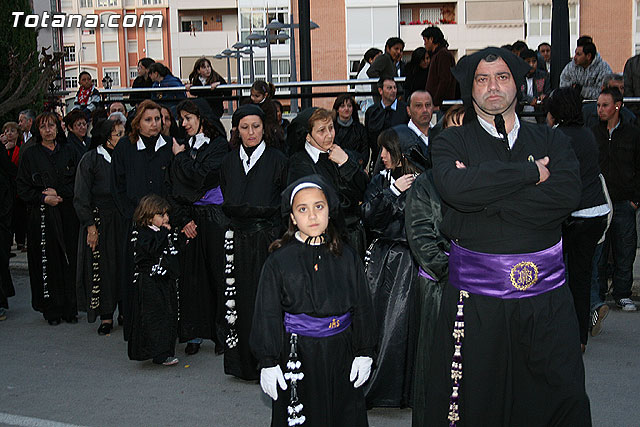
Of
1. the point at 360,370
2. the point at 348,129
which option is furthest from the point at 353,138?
the point at 360,370

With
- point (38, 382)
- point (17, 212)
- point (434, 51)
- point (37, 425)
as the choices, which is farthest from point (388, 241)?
point (17, 212)

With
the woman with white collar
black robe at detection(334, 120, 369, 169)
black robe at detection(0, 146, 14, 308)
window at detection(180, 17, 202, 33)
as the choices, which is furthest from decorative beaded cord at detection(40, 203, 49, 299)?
window at detection(180, 17, 202, 33)

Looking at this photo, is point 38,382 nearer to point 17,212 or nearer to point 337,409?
point 337,409

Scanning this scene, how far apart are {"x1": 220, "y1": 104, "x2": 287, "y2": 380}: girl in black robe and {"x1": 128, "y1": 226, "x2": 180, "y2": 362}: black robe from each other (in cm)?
72

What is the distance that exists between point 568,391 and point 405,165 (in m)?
2.53

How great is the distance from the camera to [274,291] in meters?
4.31

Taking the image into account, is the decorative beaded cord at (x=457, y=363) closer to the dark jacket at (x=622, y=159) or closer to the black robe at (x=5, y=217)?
the dark jacket at (x=622, y=159)

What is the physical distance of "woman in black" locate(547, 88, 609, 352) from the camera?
6348mm

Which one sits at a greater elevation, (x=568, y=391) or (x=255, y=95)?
(x=255, y=95)

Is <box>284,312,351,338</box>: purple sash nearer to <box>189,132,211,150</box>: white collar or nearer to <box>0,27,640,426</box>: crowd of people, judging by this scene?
<box>0,27,640,426</box>: crowd of people

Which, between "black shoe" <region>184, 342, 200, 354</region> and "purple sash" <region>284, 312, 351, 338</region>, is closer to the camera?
"purple sash" <region>284, 312, 351, 338</region>

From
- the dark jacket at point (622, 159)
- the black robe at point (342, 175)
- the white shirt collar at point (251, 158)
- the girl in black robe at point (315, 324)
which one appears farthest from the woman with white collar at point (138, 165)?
the dark jacket at point (622, 159)

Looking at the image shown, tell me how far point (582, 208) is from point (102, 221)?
4645 millimetres

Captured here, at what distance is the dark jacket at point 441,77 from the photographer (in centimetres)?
1025
